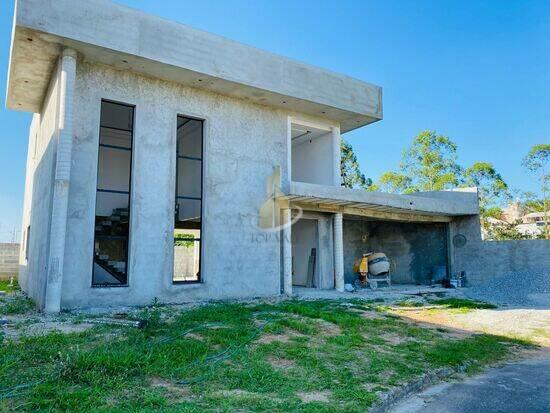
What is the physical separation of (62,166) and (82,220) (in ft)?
4.71

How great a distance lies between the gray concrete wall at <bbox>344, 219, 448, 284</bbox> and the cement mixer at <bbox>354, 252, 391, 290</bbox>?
4.36 feet

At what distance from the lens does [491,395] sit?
491 centimetres

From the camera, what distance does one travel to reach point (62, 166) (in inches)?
370

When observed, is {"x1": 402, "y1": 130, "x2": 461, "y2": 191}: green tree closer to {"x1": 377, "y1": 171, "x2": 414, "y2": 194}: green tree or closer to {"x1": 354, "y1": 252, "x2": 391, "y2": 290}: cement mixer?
{"x1": 377, "y1": 171, "x2": 414, "y2": 194}: green tree

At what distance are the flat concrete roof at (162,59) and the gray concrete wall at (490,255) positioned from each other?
7062mm

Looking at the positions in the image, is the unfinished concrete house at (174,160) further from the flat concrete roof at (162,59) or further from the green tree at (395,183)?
the green tree at (395,183)

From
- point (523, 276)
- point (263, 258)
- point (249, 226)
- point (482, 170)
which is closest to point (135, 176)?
point (249, 226)

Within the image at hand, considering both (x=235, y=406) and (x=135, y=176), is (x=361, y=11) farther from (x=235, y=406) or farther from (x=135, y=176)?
(x=235, y=406)

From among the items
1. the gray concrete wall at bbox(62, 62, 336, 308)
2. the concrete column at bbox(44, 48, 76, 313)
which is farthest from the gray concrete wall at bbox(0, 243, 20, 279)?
the concrete column at bbox(44, 48, 76, 313)

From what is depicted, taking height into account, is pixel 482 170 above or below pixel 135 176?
above

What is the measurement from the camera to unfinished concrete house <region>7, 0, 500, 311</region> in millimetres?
9758

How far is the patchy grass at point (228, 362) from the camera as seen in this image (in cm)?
399

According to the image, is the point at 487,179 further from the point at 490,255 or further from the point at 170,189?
the point at 170,189

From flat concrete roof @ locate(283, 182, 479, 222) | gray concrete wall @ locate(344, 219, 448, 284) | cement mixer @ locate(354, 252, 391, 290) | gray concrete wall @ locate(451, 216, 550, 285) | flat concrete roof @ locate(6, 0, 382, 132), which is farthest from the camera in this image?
gray concrete wall @ locate(344, 219, 448, 284)
